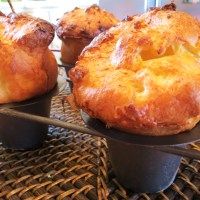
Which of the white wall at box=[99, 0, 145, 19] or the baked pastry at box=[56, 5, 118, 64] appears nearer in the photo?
the baked pastry at box=[56, 5, 118, 64]

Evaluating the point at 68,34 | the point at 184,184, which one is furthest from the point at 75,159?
the point at 68,34

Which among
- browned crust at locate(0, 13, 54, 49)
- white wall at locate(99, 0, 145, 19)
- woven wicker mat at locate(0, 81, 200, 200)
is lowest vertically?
white wall at locate(99, 0, 145, 19)

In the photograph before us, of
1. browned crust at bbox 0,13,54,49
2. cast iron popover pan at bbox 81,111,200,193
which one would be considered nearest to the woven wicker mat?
cast iron popover pan at bbox 81,111,200,193

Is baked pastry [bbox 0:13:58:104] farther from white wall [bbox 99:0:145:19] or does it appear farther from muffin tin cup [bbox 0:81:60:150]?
white wall [bbox 99:0:145:19]

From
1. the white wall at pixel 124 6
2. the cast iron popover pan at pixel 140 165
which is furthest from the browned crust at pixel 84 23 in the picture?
the white wall at pixel 124 6

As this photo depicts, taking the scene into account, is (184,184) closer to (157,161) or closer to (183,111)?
(157,161)

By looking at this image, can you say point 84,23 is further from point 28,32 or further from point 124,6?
point 124,6

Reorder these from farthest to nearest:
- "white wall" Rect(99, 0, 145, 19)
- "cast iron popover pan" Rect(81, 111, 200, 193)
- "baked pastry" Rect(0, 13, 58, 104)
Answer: "white wall" Rect(99, 0, 145, 19)
"baked pastry" Rect(0, 13, 58, 104)
"cast iron popover pan" Rect(81, 111, 200, 193)

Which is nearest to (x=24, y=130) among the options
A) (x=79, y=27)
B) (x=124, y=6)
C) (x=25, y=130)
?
(x=25, y=130)
